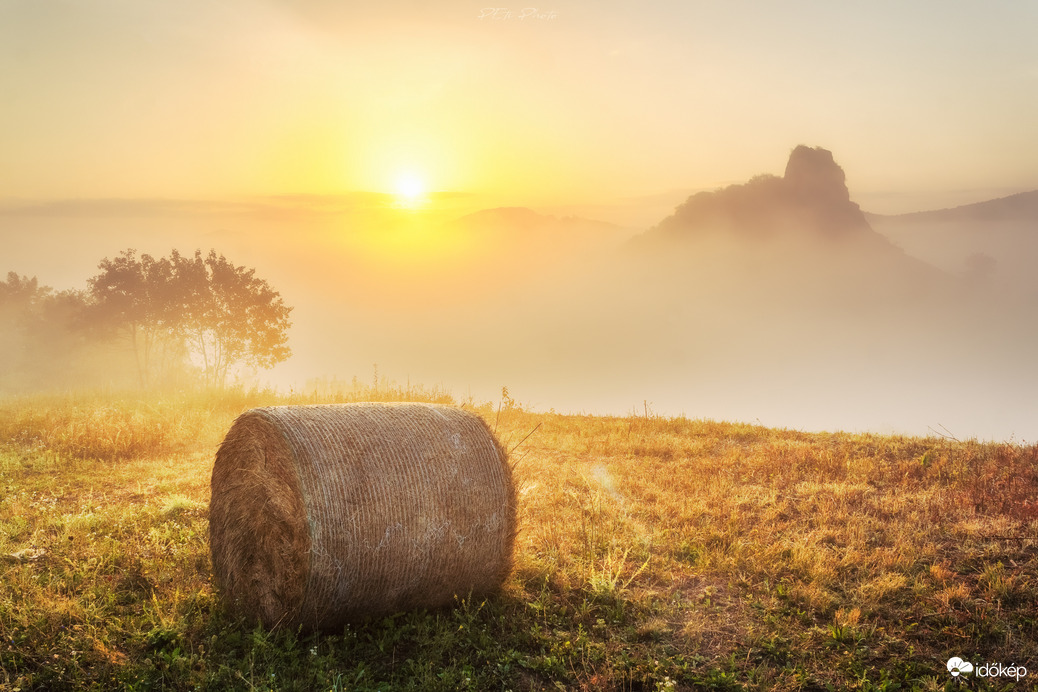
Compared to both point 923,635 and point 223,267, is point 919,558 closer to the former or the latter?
point 923,635

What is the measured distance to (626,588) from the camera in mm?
7875

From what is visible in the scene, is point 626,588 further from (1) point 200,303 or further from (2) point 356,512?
(1) point 200,303

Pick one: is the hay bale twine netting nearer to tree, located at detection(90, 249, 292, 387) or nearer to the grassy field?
the grassy field

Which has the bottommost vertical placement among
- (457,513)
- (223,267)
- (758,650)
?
(758,650)

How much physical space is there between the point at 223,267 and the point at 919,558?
3120 cm

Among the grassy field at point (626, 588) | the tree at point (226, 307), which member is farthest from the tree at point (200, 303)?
the grassy field at point (626, 588)

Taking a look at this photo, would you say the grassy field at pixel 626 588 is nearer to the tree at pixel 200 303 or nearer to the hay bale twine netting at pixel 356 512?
the hay bale twine netting at pixel 356 512

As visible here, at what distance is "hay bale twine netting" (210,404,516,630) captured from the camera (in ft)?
20.8

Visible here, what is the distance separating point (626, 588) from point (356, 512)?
327 centimetres

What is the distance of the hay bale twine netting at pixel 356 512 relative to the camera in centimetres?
635

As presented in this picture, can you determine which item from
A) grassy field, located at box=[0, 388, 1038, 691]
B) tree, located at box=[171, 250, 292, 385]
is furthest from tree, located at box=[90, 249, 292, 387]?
grassy field, located at box=[0, 388, 1038, 691]

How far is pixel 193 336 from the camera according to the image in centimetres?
3356

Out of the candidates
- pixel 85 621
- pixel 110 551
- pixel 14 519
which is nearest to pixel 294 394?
pixel 14 519

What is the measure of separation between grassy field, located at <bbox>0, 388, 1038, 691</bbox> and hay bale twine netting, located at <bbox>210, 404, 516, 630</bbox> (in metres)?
0.30
